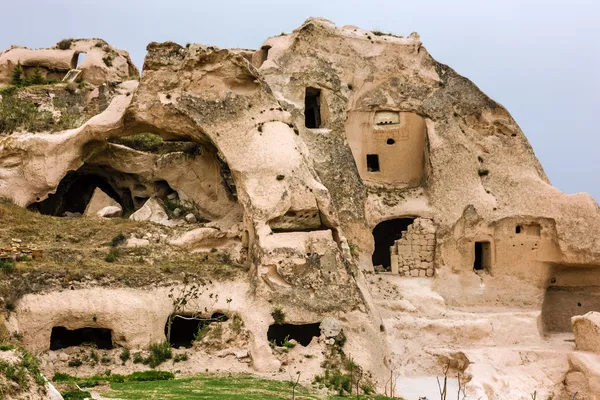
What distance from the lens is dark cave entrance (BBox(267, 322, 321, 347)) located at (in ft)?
65.5

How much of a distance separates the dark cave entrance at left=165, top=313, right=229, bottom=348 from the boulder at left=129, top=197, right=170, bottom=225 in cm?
532

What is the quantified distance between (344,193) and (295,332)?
6.00 meters

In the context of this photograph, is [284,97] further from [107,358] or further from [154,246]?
[107,358]

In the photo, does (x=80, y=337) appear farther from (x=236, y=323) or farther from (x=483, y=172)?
(x=483, y=172)

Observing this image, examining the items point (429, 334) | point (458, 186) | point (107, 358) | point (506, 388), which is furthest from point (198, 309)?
point (458, 186)

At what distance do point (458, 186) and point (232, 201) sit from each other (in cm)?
829

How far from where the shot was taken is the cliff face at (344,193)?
20375 mm

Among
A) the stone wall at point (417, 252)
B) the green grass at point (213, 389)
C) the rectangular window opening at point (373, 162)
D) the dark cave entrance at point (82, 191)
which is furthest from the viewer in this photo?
the rectangular window opening at point (373, 162)

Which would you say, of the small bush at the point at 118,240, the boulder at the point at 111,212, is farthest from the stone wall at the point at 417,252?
the boulder at the point at 111,212

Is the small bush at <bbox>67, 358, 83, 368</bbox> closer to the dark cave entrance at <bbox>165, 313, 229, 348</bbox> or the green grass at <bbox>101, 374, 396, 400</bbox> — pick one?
the green grass at <bbox>101, 374, 396, 400</bbox>

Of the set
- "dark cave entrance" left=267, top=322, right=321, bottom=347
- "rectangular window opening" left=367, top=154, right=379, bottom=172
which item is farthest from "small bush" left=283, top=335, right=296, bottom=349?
"rectangular window opening" left=367, top=154, right=379, bottom=172

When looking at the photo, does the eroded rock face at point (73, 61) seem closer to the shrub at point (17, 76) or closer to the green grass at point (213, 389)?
the shrub at point (17, 76)

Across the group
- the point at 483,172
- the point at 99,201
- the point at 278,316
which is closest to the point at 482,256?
the point at 483,172

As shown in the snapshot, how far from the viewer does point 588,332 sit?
68.9 ft
